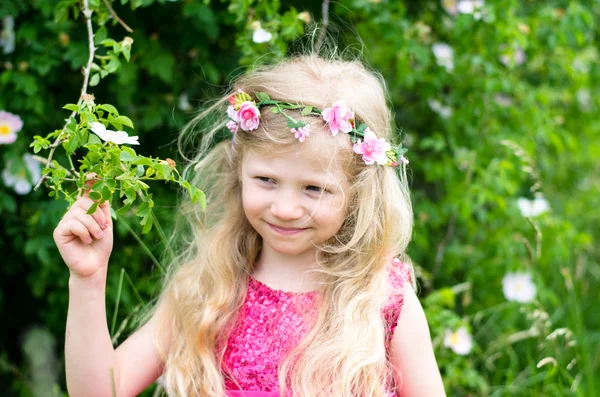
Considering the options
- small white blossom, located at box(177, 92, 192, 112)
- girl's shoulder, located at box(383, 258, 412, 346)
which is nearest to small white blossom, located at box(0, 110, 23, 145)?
small white blossom, located at box(177, 92, 192, 112)

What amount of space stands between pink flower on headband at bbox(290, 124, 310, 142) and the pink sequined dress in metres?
0.36

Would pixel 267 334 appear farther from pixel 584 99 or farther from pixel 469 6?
pixel 584 99

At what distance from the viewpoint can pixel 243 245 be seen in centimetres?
181

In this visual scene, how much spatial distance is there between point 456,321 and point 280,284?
2.41 ft

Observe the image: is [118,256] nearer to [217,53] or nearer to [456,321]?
[217,53]

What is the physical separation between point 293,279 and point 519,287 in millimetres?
1113

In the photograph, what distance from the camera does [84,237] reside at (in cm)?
143

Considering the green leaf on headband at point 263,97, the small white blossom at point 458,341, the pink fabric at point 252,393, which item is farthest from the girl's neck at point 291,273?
the small white blossom at point 458,341

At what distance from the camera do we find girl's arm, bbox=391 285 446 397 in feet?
5.36

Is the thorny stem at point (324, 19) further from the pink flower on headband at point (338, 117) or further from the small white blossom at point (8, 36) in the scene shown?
the small white blossom at point (8, 36)

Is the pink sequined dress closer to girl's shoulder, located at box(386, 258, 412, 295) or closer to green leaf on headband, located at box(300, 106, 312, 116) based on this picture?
girl's shoulder, located at box(386, 258, 412, 295)

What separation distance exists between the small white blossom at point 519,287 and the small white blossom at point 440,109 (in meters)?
0.58

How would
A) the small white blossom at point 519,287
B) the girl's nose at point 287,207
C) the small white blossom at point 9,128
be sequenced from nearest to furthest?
the girl's nose at point 287,207 < the small white blossom at point 9,128 < the small white blossom at point 519,287

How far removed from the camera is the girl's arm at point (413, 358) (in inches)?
64.3
